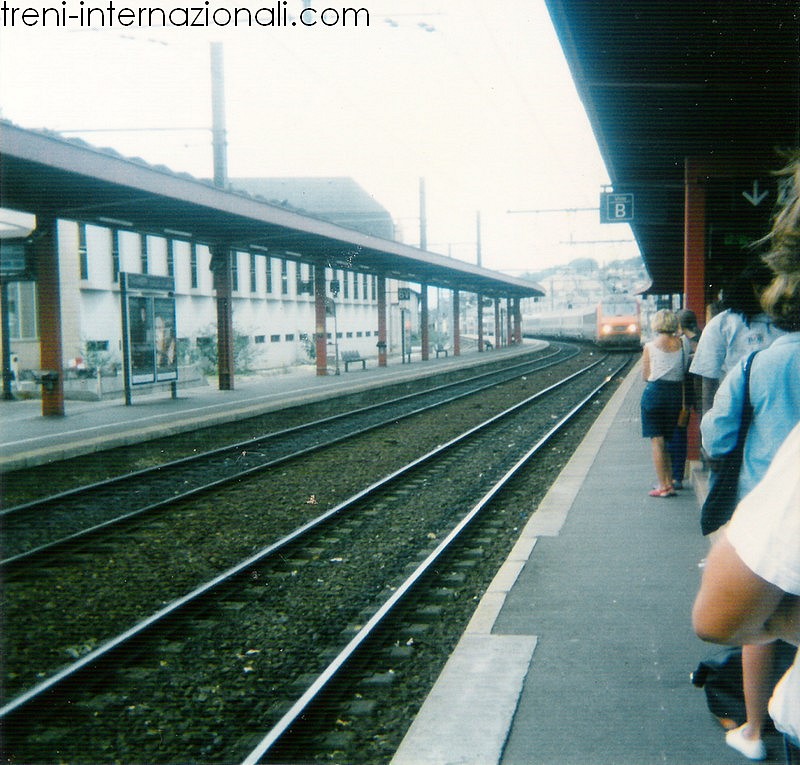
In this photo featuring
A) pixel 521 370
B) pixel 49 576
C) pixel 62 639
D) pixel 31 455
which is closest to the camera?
pixel 62 639

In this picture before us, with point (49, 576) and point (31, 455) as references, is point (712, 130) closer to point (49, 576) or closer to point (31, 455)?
point (49, 576)

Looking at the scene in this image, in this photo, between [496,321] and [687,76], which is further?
[496,321]

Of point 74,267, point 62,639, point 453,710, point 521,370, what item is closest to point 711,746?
point 453,710

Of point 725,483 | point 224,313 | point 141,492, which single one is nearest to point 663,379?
point 725,483

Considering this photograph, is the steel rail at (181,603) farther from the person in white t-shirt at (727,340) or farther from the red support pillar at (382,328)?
the red support pillar at (382,328)

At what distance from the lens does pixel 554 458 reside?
1175 centimetres

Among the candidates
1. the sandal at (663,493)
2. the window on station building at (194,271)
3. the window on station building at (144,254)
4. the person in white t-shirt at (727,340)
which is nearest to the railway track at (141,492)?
the sandal at (663,493)

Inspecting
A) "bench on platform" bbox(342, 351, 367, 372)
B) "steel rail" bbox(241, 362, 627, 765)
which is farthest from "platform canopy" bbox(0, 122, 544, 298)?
"steel rail" bbox(241, 362, 627, 765)

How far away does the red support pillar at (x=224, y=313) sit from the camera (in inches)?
856

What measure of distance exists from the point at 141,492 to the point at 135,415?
7054 mm

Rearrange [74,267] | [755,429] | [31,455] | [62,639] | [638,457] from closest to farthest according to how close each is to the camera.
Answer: [755,429], [62,639], [638,457], [31,455], [74,267]

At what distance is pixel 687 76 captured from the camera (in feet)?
24.4

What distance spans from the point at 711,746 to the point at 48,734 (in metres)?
2.41

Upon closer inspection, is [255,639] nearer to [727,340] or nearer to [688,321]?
[727,340]
